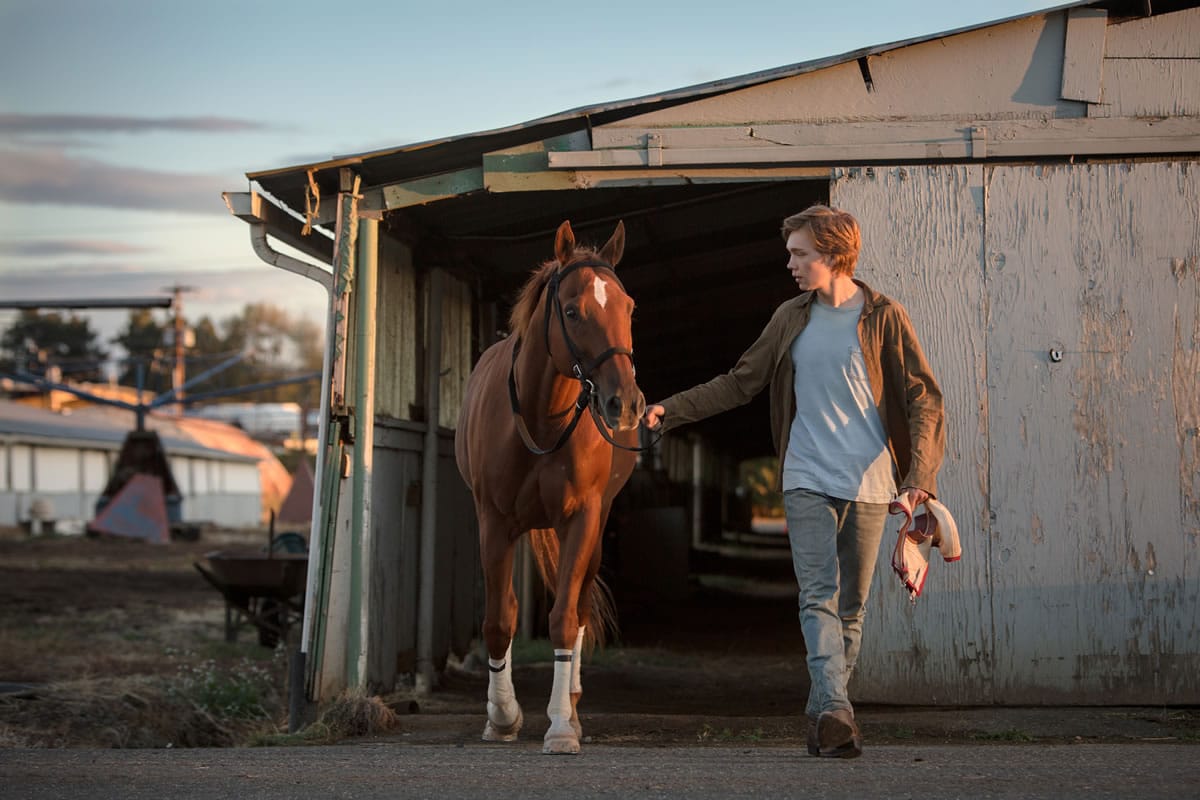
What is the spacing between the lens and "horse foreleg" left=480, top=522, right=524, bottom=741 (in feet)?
20.4

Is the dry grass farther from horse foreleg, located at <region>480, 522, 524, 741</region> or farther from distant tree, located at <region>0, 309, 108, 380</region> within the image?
distant tree, located at <region>0, 309, 108, 380</region>

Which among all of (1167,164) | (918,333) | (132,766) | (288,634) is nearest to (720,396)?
(918,333)

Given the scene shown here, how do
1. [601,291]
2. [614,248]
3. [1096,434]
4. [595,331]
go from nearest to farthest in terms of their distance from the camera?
[595,331] → [601,291] → [614,248] → [1096,434]

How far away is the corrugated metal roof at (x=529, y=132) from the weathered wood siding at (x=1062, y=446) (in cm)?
85

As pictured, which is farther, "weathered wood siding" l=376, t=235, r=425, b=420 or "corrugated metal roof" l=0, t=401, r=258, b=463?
"corrugated metal roof" l=0, t=401, r=258, b=463

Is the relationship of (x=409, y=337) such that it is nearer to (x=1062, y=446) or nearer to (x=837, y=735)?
(x=1062, y=446)

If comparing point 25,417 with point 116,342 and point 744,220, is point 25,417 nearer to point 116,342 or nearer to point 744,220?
point 744,220

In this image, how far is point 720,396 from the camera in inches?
201

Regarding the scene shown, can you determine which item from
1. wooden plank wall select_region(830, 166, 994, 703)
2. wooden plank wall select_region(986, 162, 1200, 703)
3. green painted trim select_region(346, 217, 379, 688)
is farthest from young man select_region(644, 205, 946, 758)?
green painted trim select_region(346, 217, 379, 688)

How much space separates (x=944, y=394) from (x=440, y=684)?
4.12 meters

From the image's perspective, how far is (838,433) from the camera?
4840mm

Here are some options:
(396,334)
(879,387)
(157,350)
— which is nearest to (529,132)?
(396,334)

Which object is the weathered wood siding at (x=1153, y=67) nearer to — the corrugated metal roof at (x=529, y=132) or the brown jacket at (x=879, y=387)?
the corrugated metal roof at (x=529, y=132)

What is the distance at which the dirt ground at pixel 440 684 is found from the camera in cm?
642
